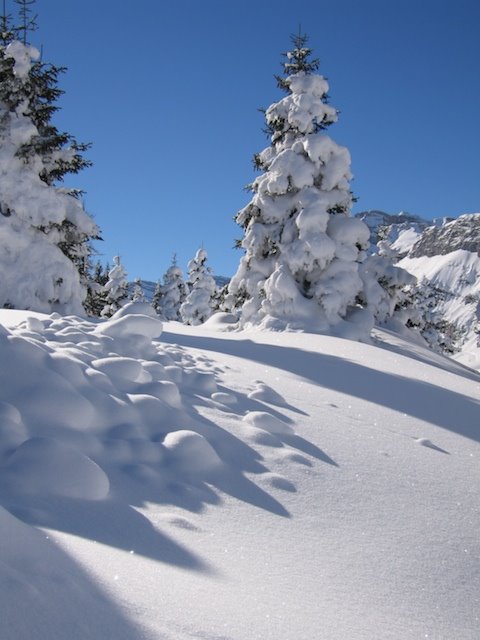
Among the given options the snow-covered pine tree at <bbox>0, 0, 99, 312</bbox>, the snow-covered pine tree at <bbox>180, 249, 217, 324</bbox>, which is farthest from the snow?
the snow-covered pine tree at <bbox>0, 0, 99, 312</bbox>

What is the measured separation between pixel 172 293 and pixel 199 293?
547 centimetres

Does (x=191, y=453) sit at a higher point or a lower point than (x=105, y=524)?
higher

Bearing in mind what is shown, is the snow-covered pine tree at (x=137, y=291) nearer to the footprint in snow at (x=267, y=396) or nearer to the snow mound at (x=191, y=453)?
the footprint in snow at (x=267, y=396)

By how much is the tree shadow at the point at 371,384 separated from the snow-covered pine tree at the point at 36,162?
7037 millimetres

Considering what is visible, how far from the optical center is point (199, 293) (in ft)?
107

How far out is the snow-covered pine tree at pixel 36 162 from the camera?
13.4 m

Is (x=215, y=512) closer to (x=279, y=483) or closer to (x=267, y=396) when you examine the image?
(x=279, y=483)

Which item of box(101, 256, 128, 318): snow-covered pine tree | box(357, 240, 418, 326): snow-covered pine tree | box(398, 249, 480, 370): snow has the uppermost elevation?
box(398, 249, 480, 370): snow

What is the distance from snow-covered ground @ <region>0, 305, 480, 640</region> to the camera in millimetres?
Answer: 1528

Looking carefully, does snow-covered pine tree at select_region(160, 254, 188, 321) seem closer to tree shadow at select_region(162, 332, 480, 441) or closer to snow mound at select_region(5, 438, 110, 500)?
tree shadow at select_region(162, 332, 480, 441)

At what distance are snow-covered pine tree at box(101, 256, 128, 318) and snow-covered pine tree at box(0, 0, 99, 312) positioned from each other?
18.6 meters

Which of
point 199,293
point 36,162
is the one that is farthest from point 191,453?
point 199,293

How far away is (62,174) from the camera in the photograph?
14688 mm

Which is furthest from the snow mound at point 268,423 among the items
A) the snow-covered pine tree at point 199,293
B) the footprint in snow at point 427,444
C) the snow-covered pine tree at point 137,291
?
the snow-covered pine tree at point 137,291
